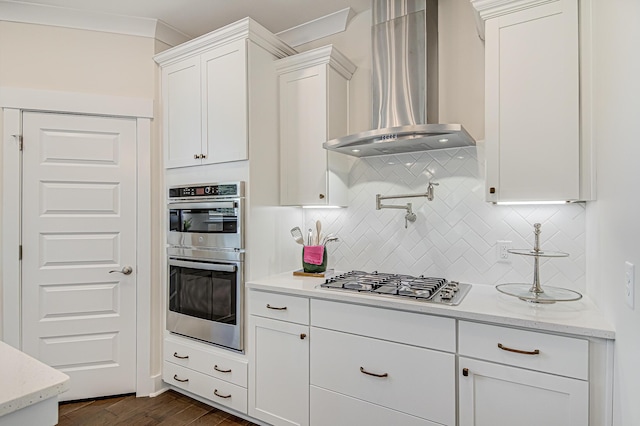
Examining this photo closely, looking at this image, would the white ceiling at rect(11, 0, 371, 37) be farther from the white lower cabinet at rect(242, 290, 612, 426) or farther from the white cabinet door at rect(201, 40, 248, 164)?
the white lower cabinet at rect(242, 290, 612, 426)

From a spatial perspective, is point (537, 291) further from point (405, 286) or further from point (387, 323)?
point (387, 323)

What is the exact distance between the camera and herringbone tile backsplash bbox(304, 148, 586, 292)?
1.96m

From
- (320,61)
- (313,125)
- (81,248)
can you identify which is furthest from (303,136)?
(81,248)

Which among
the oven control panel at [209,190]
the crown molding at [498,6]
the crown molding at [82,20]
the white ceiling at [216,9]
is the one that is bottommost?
the oven control panel at [209,190]

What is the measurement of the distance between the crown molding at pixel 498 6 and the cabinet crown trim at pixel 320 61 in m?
0.87

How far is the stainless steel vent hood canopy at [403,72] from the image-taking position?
213 cm

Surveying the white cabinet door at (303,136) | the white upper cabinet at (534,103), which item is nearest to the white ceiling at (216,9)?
the white cabinet door at (303,136)

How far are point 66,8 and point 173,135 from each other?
1092 millimetres

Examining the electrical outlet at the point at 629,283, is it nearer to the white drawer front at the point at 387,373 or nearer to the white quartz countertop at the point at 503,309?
the white quartz countertop at the point at 503,309

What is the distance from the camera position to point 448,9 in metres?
2.30

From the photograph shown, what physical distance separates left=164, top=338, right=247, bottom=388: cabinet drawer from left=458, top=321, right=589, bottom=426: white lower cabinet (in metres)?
1.33

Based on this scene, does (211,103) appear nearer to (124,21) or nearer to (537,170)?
(124,21)

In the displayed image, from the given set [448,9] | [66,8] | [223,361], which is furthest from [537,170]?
[66,8]

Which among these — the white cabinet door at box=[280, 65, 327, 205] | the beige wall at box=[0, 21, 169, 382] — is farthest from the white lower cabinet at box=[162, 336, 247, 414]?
the white cabinet door at box=[280, 65, 327, 205]
